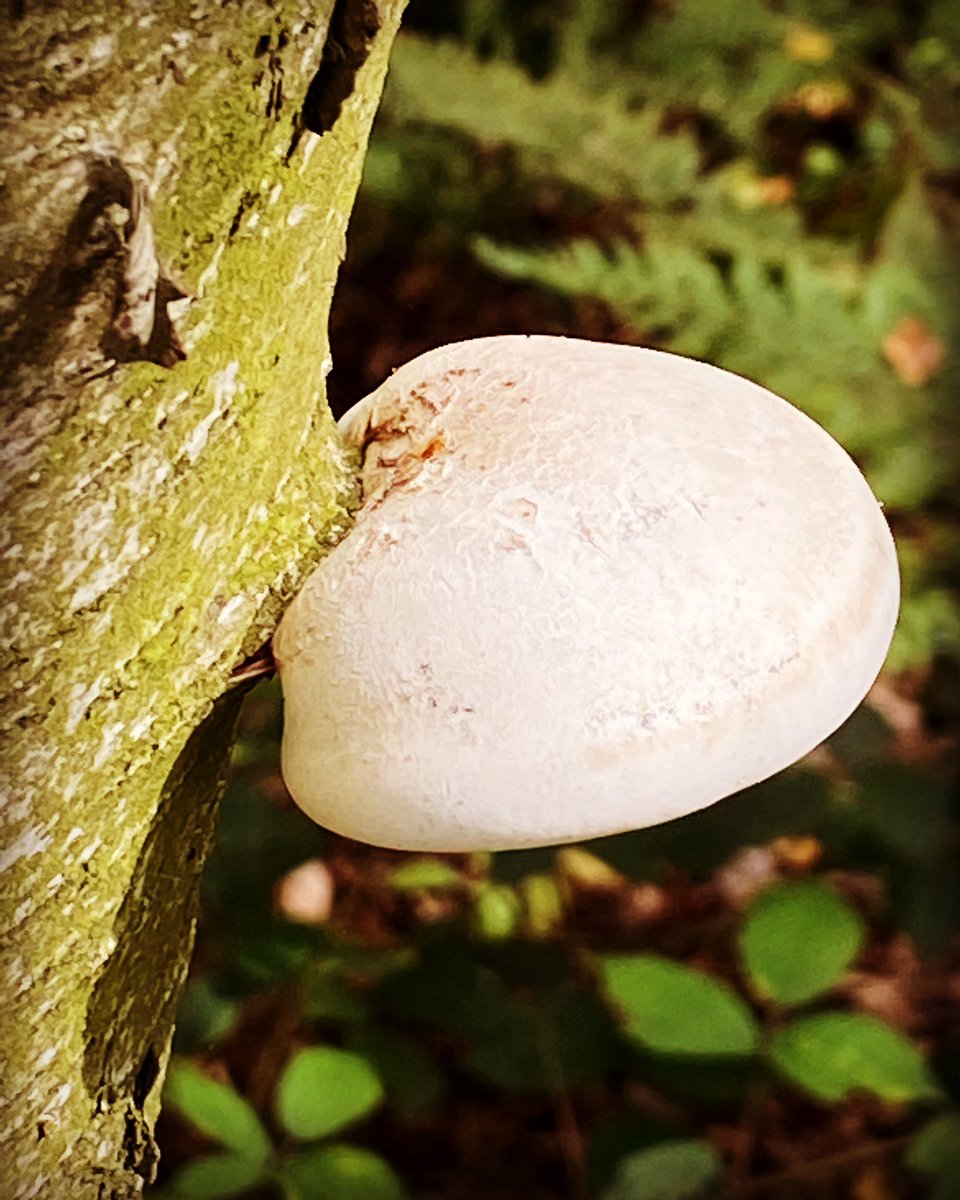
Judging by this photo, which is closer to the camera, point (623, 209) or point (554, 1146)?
point (554, 1146)

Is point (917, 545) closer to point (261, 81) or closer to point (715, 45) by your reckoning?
point (715, 45)

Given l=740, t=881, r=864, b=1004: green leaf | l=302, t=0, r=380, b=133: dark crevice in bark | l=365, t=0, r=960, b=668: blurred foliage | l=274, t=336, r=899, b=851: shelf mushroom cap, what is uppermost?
l=302, t=0, r=380, b=133: dark crevice in bark

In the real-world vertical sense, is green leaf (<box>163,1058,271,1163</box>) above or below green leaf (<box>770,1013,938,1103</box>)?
above

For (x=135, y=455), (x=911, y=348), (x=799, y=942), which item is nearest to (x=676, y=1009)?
(x=799, y=942)

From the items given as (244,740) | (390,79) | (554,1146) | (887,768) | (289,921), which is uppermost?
(390,79)

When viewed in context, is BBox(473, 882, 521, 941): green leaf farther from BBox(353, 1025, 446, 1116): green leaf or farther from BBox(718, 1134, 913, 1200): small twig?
BBox(718, 1134, 913, 1200): small twig

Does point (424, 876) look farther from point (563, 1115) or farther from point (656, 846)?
point (563, 1115)

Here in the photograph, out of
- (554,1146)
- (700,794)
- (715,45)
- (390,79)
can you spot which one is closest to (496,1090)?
(554,1146)

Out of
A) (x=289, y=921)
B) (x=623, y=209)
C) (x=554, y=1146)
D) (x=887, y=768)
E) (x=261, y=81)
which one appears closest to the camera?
(x=261, y=81)

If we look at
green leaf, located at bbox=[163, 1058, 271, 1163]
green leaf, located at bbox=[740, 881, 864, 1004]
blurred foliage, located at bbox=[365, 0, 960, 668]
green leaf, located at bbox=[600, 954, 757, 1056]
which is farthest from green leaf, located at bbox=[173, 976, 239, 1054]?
blurred foliage, located at bbox=[365, 0, 960, 668]
